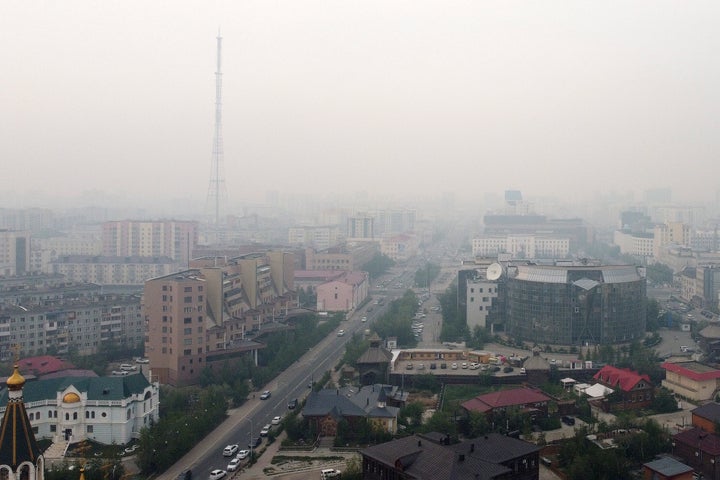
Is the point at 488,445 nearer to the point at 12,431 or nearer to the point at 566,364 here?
the point at 12,431

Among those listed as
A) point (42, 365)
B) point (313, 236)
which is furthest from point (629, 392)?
point (313, 236)

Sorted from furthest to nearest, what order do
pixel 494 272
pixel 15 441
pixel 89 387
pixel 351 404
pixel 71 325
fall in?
pixel 494 272 < pixel 71 325 < pixel 351 404 < pixel 89 387 < pixel 15 441

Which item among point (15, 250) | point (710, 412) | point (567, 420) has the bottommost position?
point (567, 420)

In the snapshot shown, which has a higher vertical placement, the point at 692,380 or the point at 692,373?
the point at 692,373

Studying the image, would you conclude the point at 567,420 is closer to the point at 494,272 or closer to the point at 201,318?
the point at 201,318

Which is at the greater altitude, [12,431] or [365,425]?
[12,431]

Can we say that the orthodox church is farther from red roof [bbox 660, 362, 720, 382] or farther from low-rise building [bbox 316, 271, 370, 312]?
low-rise building [bbox 316, 271, 370, 312]

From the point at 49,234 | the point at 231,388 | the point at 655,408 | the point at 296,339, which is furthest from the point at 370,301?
the point at 49,234
